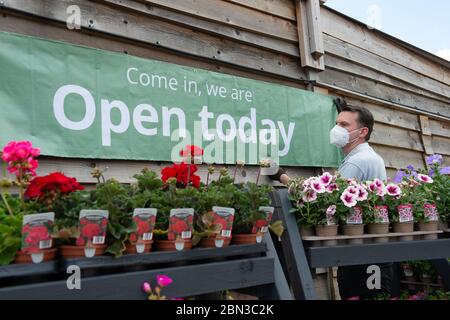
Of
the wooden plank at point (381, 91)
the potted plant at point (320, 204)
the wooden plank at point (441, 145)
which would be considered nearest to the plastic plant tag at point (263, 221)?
the potted plant at point (320, 204)

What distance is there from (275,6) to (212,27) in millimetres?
844

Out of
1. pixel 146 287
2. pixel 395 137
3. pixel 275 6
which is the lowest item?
pixel 146 287

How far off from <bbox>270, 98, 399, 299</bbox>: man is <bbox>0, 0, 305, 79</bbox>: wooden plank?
34.5 inches

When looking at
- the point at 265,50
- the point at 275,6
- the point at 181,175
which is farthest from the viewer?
the point at 275,6

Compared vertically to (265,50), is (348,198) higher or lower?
lower

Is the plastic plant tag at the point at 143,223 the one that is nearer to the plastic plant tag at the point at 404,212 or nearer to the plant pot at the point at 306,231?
the plant pot at the point at 306,231

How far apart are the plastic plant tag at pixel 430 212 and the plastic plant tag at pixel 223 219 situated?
118cm

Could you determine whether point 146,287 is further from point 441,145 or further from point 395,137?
point 441,145

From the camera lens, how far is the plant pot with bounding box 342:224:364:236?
1903 millimetres

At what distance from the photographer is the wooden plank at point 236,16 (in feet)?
10.0

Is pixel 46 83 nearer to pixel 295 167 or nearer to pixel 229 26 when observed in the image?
pixel 229 26

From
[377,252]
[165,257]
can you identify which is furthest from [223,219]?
[377,252]

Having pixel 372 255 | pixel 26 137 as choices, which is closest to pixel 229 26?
pixel 26 137

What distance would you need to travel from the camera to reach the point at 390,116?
4.85 metres
